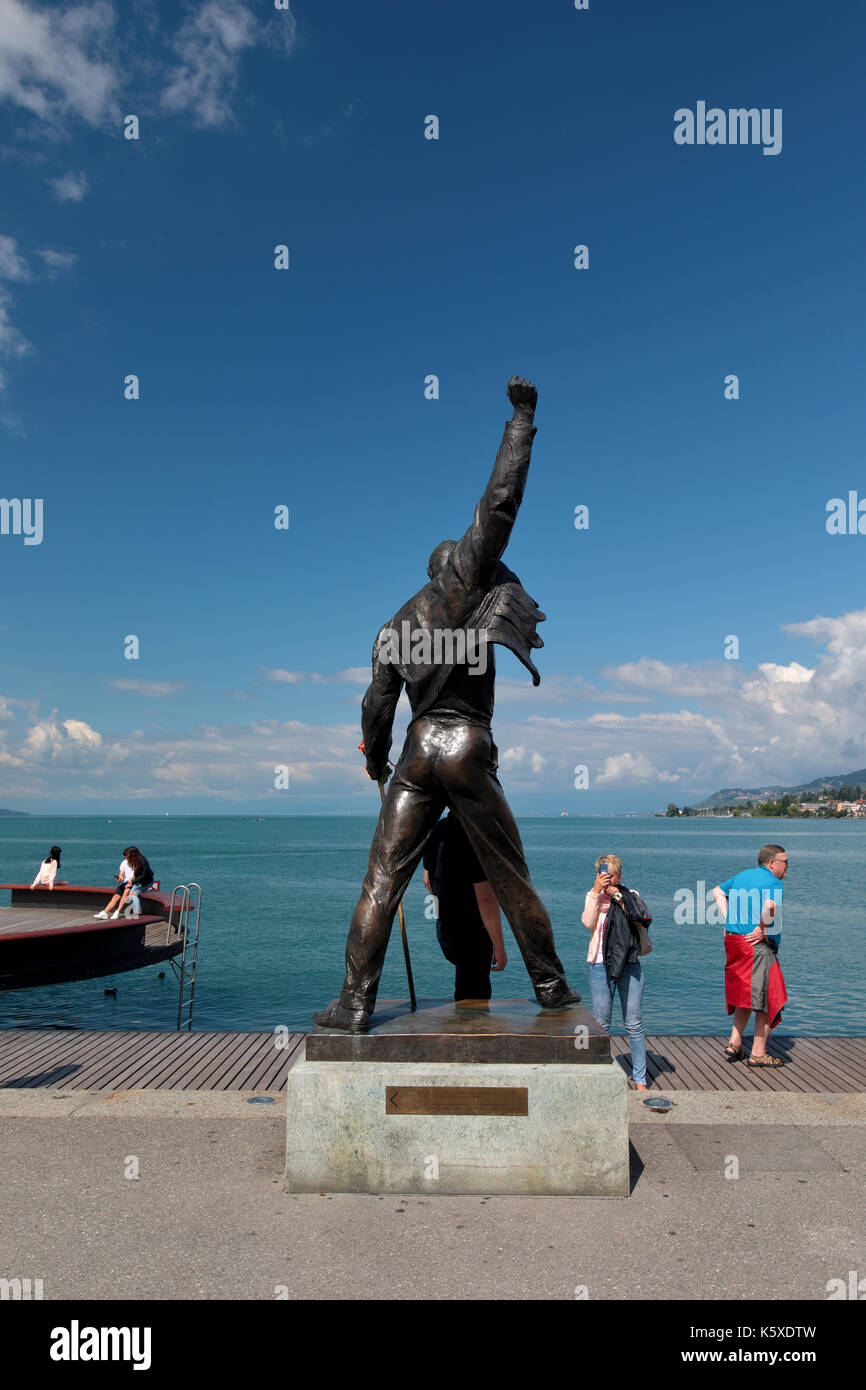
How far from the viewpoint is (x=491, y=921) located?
247 inches

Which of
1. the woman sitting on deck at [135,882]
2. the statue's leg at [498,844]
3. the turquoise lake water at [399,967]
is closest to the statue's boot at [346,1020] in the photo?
the statue's leg at [498,844]

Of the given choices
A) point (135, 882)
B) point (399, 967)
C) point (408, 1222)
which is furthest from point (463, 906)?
point (399, 967)

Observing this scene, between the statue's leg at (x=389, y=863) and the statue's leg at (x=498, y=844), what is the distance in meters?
0.19

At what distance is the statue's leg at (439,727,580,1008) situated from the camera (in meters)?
5.59

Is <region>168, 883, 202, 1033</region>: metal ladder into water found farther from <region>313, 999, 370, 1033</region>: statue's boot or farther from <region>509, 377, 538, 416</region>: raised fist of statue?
<region>509, 377, 538, 416</region>: raised fist of statue

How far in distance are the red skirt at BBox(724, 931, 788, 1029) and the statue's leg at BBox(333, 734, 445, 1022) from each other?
3.72m

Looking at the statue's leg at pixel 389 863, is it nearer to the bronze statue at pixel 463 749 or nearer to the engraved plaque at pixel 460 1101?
the bronze statue at pixel 463 749

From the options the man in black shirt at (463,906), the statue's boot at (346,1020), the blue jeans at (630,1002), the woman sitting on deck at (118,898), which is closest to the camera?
the statue's boot at (346,1020)

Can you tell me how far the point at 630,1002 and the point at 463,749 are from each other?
3254 mm

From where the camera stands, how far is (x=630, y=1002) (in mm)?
7543

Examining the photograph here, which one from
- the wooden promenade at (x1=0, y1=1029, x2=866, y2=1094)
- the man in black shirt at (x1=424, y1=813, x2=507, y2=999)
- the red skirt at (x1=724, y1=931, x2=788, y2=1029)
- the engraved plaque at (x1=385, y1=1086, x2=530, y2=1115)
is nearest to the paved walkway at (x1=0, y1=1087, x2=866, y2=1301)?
the engraved plaque at (x1=385, y1=1086, x2=530, y2=1115)

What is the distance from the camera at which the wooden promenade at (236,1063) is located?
7.50m

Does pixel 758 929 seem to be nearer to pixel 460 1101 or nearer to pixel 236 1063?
pixel 460 1101
